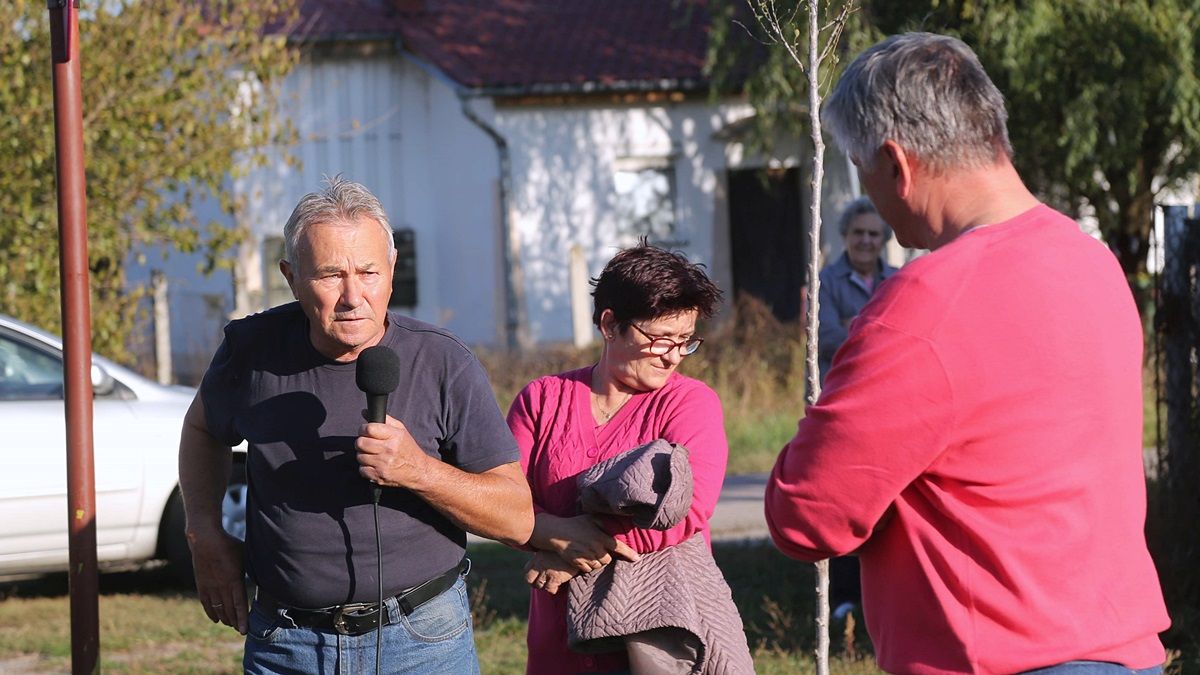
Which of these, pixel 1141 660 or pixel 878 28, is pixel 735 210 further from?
pixel 1141 660

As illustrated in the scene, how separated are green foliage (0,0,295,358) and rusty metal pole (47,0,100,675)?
6.87 meters

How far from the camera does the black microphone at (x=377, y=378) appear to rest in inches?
123

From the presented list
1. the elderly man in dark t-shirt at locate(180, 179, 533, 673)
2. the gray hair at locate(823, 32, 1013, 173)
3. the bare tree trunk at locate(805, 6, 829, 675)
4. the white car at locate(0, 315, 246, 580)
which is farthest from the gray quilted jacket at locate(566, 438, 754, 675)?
the white car at locate(0, 315, 246, 580)

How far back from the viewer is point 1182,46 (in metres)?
15.8

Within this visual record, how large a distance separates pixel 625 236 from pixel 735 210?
5.50 ft

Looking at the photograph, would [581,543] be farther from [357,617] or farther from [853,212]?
[853,212]

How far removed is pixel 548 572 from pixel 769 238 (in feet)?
61.7

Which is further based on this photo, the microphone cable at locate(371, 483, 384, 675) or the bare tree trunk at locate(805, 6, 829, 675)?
the bare tree trunk at locate(805, 6, 829, 675)

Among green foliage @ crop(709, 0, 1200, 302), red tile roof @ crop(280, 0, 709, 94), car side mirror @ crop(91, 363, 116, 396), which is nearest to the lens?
car side mirror @ crop(91, 363, 116, 396)

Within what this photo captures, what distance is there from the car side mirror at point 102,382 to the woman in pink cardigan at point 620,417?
533 cm

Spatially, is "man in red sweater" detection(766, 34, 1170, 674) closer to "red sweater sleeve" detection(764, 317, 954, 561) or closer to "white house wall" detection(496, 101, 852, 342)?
"red sweater sleeve" detection(764, 317, 954, 561)

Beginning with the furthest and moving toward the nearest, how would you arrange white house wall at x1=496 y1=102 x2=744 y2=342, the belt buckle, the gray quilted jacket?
1. white house wall at x1=496 y1=102 x2=744 y2=342
2. the belt buckle
3. the gray quilted jacket

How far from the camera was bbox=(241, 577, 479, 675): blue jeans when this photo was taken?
337 centimetres

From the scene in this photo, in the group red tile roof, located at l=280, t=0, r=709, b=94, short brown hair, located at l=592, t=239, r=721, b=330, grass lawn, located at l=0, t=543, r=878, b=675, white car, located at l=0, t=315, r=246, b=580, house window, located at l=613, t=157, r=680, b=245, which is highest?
red tile roof, located at l=280, t=0, r=709, b=94
